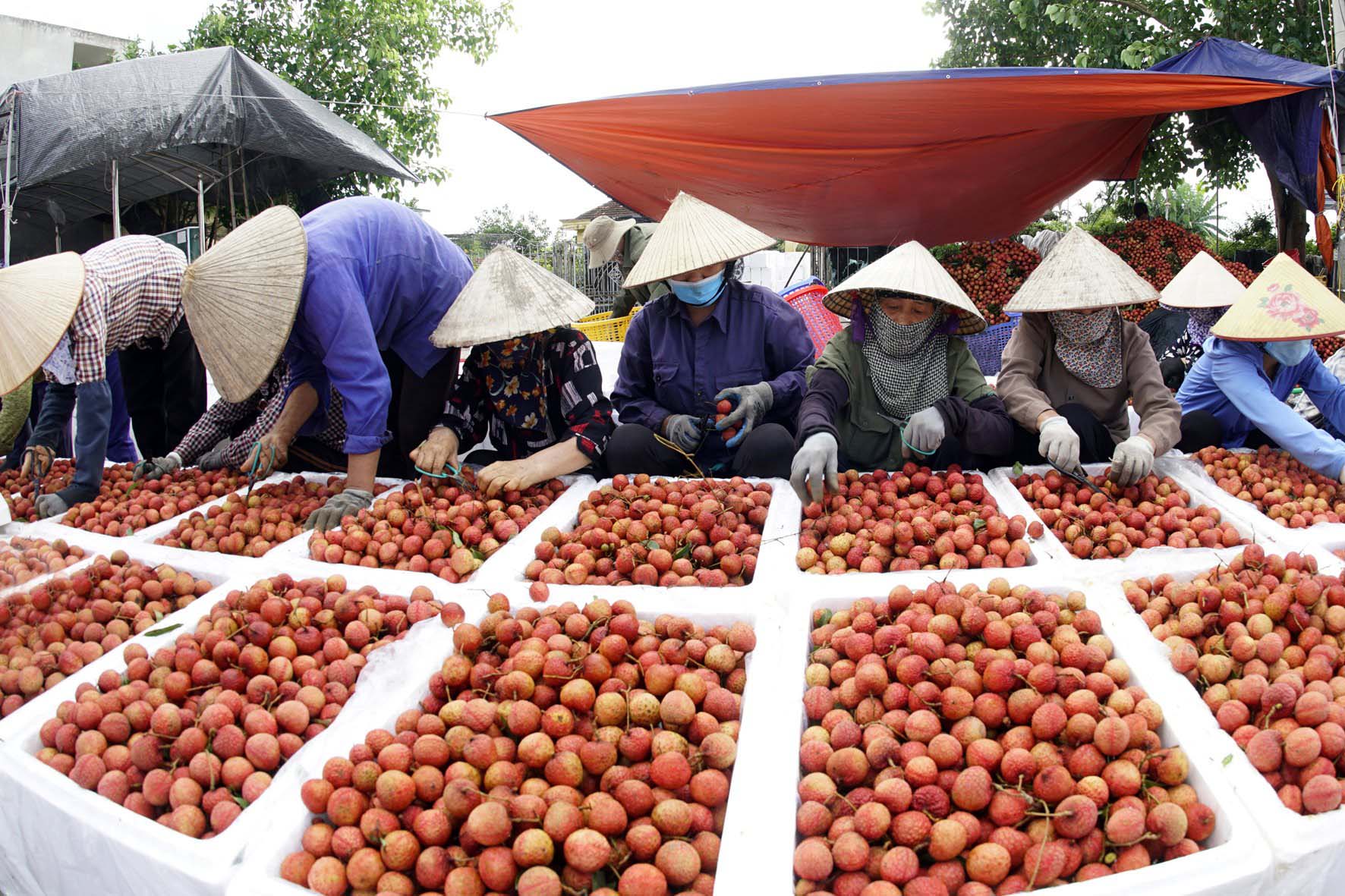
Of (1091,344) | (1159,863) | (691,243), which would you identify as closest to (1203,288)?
(1091,344)

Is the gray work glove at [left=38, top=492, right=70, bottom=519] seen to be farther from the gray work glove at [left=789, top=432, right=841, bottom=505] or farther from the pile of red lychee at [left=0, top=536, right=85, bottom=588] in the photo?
the gray work glove at [left=789, top=432, right=841, bottom=505]

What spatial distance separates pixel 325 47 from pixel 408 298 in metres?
10.2

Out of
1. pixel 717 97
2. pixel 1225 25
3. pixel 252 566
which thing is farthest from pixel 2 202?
pixel 1225 25

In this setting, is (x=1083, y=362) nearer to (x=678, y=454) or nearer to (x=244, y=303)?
(x=678, y=454)

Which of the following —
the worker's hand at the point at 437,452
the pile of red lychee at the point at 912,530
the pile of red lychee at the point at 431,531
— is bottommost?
the pile of red lychee at the point at 431,531

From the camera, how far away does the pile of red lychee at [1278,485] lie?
2.29 metres

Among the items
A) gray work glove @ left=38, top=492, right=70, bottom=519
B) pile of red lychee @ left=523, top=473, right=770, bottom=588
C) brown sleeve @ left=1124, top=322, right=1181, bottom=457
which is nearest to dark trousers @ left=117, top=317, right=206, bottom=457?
gray work glove @ left=38, top=492, right=70, bottom=519

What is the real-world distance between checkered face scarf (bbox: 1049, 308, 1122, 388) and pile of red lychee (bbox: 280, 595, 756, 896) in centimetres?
205

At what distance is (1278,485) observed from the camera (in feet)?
8.27

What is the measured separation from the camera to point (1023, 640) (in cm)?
159

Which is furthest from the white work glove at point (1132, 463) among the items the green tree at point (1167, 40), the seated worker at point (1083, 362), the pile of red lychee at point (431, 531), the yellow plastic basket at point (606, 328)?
the green tree at point (1167, 40)

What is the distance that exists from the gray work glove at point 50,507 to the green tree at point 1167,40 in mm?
8808

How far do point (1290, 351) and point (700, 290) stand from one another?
7.28 ft

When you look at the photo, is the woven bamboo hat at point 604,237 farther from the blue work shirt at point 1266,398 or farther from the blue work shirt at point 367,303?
the blue work shirt at point 1266,398
